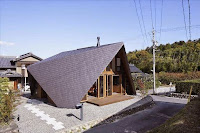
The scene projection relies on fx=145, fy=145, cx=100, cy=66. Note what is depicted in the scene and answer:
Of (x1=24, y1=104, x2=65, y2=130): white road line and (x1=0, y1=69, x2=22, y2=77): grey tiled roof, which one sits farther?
(x1=0, y1=69, x2=22, y2=77): grey tiled roof

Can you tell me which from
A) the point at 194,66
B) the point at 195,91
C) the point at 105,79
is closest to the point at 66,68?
the point at 105,79

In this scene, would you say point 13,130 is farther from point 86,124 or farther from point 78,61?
point 78,61

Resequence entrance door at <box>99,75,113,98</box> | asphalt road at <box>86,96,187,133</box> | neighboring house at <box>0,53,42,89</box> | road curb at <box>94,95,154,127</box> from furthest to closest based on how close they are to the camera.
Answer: neighboring house at <box>0,53,42,89</box>
entrance door at <box>99,75,113,98</box>
road curb at <box>94,95,154,127</box>
asphalt road at <box>86,96,187,133</box>

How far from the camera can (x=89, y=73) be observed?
384 inches

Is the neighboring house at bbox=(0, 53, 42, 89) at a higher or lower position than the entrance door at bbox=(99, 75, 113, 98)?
higher

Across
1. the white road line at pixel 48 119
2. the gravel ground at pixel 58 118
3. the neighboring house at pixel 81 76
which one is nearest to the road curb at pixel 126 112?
the gravel ground at pixel 58 118

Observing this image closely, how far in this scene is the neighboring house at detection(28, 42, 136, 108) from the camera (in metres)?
9.23

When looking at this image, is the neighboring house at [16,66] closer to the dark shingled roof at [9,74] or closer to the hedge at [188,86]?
the dark shingled roof at [9,74]

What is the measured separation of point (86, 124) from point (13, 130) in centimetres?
305

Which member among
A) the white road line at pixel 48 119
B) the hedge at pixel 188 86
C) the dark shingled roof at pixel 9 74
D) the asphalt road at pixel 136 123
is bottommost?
the asphalt road at pixel 136 123

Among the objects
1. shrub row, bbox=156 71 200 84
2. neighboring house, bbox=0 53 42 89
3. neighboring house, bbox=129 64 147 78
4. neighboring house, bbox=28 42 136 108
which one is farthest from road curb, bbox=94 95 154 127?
shrub row, bbox=156 71 200 84

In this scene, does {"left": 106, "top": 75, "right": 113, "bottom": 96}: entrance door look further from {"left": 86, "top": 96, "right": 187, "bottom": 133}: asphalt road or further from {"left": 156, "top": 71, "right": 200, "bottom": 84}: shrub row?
{"left": 156, "top": 71, "right": 200, "bottom": 84}: shrub row

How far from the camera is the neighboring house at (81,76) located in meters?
9.23

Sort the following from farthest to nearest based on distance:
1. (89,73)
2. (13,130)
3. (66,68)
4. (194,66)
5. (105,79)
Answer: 1. (194,66)
2. (105,79)
3. (66,68)
4. (89,73)
5. (13,130)
